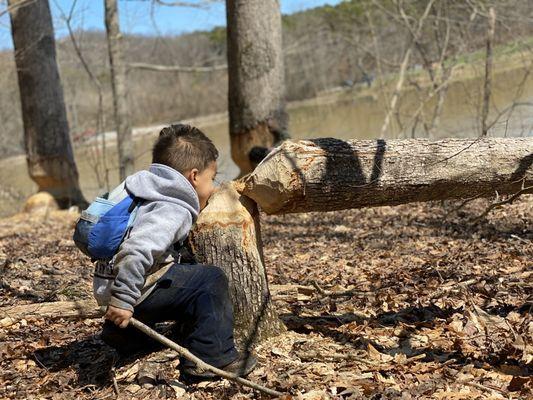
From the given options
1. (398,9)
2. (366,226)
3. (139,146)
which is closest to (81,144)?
(139,146)

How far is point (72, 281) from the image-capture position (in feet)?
15.4

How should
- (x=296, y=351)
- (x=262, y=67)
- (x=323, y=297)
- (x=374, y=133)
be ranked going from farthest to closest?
(x=374, y=133), (x=262, y=67), (x=323, y=297), (x=296, y=351)

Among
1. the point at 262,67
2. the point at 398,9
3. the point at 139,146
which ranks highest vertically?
the point at 398,9

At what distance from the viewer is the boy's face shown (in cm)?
293

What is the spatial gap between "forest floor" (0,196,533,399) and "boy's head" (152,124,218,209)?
912mm

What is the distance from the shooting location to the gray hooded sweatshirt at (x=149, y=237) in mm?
2619

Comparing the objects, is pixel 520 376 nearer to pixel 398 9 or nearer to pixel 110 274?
pixel 110 274

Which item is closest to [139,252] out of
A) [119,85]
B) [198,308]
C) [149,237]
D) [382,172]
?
[149,237]

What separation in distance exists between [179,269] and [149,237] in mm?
318

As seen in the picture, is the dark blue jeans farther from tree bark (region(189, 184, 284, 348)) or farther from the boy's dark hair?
the boy's dark hair

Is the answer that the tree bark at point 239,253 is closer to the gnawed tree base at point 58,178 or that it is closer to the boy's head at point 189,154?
the boy's head at point 189,154

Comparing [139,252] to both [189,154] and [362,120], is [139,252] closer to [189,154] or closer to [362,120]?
[189,154]

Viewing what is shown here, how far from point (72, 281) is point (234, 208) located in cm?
217

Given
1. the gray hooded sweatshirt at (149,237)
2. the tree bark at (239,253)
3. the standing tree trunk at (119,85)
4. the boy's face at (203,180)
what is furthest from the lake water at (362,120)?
the gray hooded sweatshirt at (149,237)
